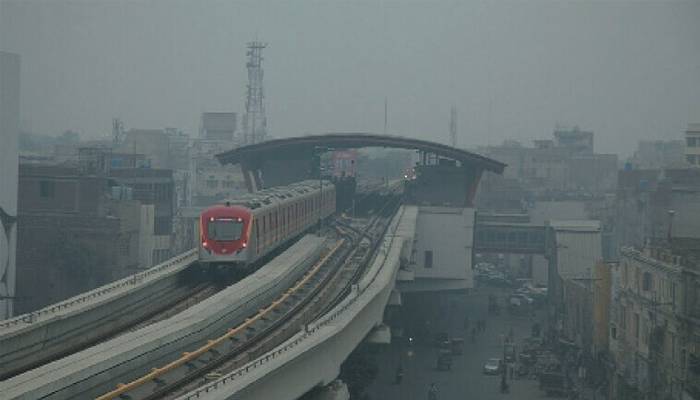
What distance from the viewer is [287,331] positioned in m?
17.2

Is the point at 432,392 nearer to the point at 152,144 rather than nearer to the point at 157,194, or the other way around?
the point at 157,194

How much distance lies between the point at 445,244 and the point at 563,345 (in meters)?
6.92

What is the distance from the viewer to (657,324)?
2602 centimetres

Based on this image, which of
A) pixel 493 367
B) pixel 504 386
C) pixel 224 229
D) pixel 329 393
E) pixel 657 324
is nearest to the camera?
pixel 329 393

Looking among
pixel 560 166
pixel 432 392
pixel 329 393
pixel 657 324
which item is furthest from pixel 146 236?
pixel 560 166

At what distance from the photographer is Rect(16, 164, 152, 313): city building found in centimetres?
3597

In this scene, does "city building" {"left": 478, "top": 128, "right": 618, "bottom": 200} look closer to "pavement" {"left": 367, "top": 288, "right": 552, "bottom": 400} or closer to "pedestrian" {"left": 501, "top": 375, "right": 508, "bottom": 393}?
"pavement" {"left": 367, "top": 288, "right": 552, "bottom": 400}

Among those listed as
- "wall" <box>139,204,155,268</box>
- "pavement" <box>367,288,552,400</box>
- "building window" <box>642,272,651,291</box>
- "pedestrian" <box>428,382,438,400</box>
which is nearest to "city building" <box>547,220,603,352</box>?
"pavement" <box>367,288,552,400</box>

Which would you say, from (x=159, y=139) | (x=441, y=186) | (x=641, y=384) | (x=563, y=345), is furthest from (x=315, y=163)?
(x=159, y=139)

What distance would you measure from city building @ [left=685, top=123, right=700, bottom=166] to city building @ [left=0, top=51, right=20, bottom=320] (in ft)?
117

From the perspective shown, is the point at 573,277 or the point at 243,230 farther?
the point at 573,277

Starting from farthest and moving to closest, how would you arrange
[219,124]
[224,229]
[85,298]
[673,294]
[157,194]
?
1. [219,124]
2. [157,194]
3. [673,294]
4. [224,229]
5. [85,298]

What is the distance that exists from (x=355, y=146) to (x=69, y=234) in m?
12.0

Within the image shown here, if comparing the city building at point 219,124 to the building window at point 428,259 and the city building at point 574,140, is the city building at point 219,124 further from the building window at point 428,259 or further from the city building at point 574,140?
the building window at point 428,259
